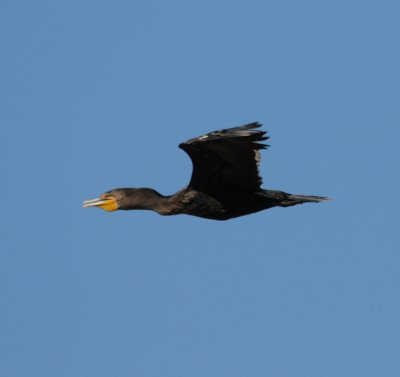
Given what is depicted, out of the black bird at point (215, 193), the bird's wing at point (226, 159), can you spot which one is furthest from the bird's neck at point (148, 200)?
the bird's wing at point (226, 159)

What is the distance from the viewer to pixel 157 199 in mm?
16188

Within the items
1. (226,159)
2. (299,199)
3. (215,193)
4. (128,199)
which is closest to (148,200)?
(128,199)

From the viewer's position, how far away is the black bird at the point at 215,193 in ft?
49.7

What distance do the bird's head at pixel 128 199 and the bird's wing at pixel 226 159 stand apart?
753mm

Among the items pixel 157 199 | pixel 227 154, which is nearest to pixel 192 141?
pixel 227 154

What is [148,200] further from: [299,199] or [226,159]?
[299,199]

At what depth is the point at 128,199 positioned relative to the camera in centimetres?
1631

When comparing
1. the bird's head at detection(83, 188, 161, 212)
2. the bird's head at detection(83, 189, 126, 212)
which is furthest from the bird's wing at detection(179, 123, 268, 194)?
the bird's head at detection(83, 189, 126, 212)

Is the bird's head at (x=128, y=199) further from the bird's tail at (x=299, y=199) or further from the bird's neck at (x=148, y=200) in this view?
the bird's tail at (x=299, y=199)

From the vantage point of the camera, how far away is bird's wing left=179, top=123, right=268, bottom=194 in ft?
47.1

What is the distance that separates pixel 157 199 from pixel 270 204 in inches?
64.6

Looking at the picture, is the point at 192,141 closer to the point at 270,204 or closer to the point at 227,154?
the point at 227,154

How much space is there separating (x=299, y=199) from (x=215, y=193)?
1280mm

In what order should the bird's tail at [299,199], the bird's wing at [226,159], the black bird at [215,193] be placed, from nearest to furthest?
the bird's wing at [226,159]
the black bird at [215,193]
the bird's tail at [299,199]
